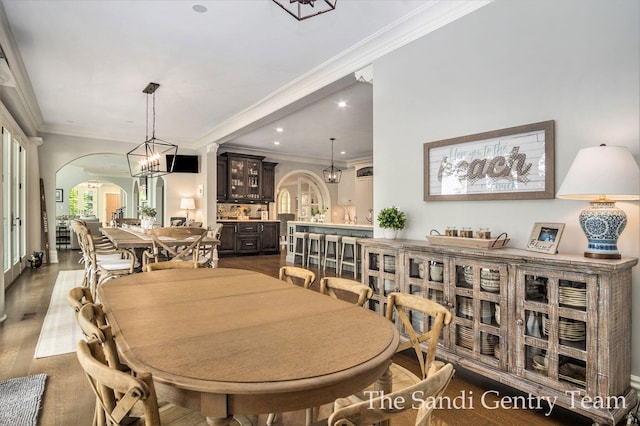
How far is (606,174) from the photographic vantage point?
72.9 inches

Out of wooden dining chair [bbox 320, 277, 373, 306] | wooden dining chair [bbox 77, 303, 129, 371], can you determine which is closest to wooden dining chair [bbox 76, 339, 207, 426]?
wooden dining chair [bbox 77, 303, 129, 371]

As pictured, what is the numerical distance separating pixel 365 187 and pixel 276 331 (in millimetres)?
9643

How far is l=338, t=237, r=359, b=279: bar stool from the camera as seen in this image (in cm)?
616

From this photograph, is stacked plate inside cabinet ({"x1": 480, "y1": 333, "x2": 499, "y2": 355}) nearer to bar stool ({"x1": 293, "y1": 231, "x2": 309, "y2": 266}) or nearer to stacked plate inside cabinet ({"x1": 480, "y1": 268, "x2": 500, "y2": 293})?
stacked plate inside cabinet ({"x1": 480, "y1": 268, "x2": 500, "y2": 293})

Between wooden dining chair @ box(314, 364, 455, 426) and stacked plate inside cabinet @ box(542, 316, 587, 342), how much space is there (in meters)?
1.41

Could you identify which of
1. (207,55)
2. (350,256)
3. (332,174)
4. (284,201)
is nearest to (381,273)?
(207,55)

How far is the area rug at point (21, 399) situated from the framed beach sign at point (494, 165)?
2993 mm

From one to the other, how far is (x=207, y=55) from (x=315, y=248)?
4.79 meters

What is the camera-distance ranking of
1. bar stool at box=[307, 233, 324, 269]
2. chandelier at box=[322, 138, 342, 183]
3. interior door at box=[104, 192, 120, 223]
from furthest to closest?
1. interior door at box=[104, 192, 120, 223]
2. chandelier at box=[322, 138, 342, 183]
3. bar stool at box=[307, 233, 324, 269]

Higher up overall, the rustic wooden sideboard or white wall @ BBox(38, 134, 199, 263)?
white wall @ BBox(38, 134, 199, 263)

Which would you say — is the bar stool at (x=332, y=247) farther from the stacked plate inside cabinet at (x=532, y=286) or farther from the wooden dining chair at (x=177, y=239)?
the stacked plate inside cabinet at (x=532, y=286)

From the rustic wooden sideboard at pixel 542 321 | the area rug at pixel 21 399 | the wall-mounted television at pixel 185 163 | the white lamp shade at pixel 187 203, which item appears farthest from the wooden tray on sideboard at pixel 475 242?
the wall-mounted television at pixel 185 163

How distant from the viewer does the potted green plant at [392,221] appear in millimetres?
3102

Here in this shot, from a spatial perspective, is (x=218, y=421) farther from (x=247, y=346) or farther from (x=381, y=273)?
(x=381, y=273)
